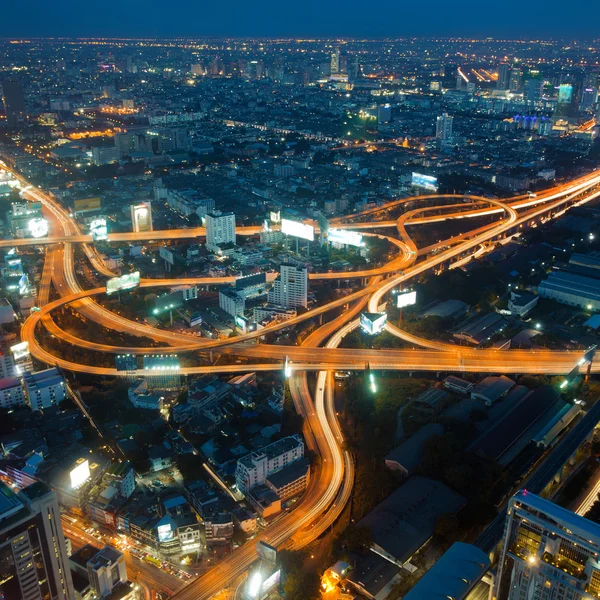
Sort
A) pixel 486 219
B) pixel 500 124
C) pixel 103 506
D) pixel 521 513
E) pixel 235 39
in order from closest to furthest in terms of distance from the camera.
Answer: pixel 521 513 → pixel 103 506 → pixel 486 219 → pixel 500 124 → pixel 235 39

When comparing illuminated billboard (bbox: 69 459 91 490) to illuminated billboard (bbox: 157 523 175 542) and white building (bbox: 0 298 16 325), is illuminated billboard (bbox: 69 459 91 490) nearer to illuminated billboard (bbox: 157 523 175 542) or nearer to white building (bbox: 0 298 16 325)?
illuminated billboard (bbox: 157 523 175 542)

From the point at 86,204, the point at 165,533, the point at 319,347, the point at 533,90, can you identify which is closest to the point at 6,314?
the point at 319,347

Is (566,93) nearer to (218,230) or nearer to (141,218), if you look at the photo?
(218,230)

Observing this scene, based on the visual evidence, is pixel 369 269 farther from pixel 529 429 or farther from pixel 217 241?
pixel 529 429

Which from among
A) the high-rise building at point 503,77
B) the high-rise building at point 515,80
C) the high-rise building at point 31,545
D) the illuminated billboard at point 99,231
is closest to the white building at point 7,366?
the high-rise building at point 31,545

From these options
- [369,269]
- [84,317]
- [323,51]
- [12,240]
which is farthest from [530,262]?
[323,51]

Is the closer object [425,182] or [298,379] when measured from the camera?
[298,379]

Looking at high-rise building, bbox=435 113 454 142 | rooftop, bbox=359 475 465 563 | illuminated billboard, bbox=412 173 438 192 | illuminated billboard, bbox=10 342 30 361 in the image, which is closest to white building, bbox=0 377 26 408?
illuminated billboard, bbox=10 342 30 361
